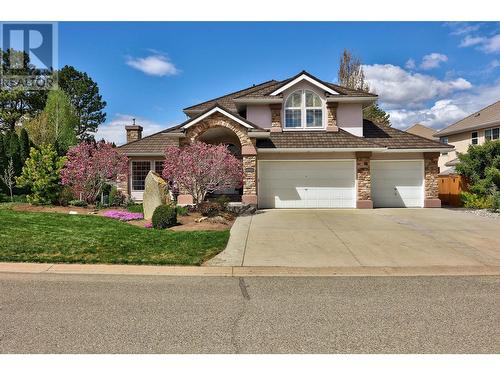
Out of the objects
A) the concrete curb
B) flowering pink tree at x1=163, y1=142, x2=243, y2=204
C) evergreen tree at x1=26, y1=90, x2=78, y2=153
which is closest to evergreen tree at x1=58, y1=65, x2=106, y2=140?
evergreen tree at x1=26, y1=90, x2=78, y2=153

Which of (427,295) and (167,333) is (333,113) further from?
(167,333)

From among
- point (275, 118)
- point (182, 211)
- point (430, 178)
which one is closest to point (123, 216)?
point (182, 211)

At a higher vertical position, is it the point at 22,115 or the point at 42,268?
the point at 22,115

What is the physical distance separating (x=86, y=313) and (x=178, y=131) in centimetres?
1288

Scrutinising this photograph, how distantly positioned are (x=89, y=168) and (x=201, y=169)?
5470 mm

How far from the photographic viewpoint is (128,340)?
13.1 ft

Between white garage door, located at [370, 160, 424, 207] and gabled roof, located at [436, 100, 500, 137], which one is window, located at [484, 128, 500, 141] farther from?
white garage door, located at [370, 160, 424, 207]

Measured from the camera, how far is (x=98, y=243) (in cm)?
907

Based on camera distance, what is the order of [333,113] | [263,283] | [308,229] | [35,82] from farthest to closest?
1. [35,82]
2. [333,113]
3. [308,229]
4. [263,283]

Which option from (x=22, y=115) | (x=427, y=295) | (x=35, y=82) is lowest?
(x=427, y=295)

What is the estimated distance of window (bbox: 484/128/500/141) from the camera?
26.6m

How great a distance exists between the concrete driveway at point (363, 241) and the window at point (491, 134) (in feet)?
52.2

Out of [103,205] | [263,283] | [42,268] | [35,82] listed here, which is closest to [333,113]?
[103,205]

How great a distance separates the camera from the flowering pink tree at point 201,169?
542 inches
